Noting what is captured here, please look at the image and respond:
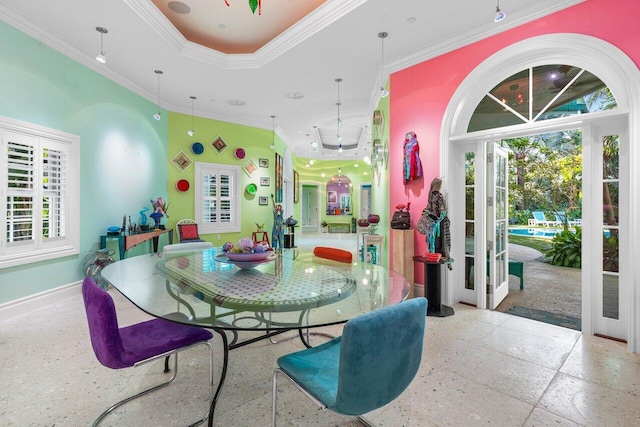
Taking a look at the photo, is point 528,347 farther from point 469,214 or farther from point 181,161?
point 181,161

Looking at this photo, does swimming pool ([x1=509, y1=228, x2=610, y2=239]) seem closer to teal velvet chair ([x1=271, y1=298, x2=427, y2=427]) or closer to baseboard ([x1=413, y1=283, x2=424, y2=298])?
baseboard ([x1=413, y1=283, x2=424, y2=298])

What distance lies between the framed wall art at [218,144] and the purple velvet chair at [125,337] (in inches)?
203

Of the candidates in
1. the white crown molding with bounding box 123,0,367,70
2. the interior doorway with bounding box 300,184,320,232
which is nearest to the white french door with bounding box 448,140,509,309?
the white crown molding with bounding box 123,0,367,70

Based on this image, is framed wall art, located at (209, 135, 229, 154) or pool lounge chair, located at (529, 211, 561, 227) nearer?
framed wall art, located at (209, 135, 229, 154)

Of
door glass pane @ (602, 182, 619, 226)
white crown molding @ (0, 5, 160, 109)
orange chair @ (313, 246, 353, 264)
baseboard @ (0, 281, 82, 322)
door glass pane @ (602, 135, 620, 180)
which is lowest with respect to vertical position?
baseboard @ (0, 281, 82, 322)

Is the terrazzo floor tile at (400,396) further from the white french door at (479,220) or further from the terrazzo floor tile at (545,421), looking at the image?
the white french door at (479,220)

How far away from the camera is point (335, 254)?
258cm

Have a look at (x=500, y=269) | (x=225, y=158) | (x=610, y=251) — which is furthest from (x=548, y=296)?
(x=225, y=158)

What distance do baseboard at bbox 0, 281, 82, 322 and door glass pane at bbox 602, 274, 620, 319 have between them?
5.81 m

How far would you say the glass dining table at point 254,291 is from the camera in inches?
52.2

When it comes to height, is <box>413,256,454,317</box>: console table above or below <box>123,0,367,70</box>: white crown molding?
below

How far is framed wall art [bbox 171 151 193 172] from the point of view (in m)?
6.06

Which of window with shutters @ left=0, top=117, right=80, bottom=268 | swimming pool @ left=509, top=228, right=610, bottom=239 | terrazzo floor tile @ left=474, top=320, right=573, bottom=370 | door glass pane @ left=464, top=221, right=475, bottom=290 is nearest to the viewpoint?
terrazzo floor tile @ left=474, top=320, right=573, bottom=370

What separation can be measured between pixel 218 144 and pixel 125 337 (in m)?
5.40
